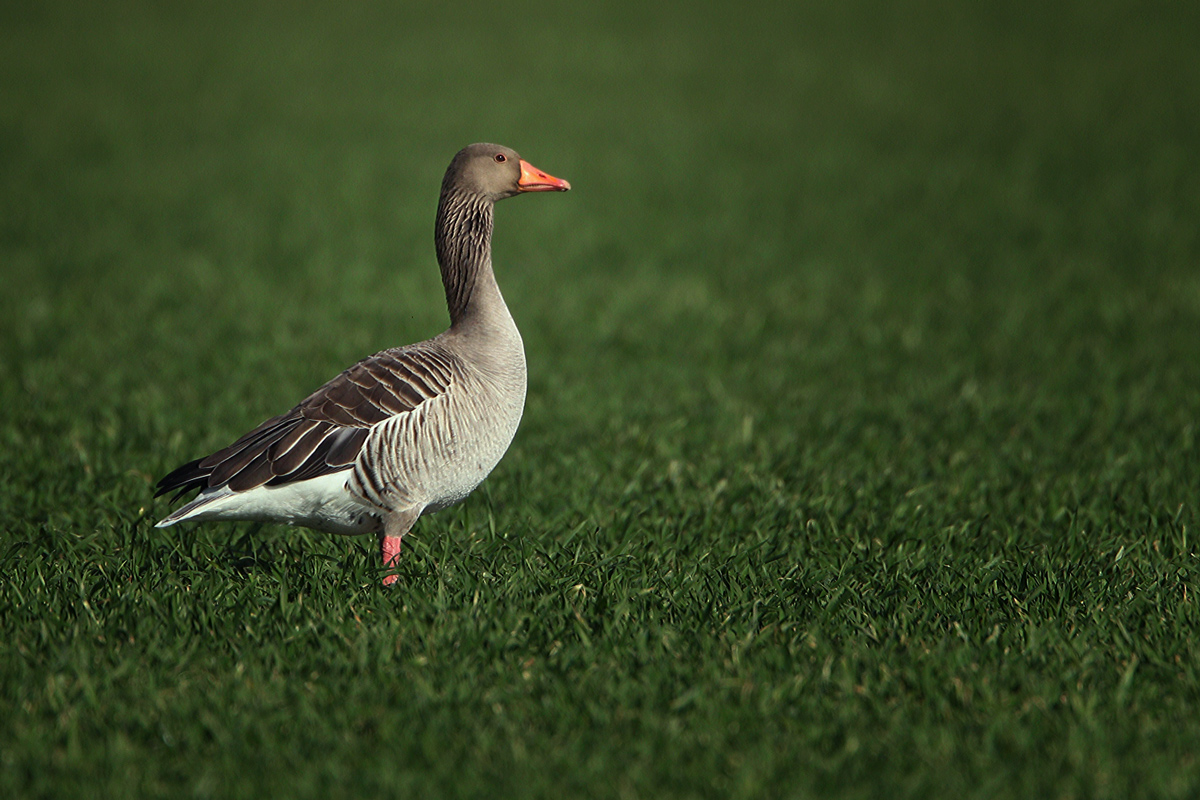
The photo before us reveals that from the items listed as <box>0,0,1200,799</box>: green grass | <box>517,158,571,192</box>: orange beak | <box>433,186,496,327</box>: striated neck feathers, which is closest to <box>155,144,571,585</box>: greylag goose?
<box>433,186,496,327</box>: striated neck feathers

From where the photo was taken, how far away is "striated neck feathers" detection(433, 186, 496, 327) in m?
5.75

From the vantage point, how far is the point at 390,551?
17.4 ft

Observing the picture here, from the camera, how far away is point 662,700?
4.38 metres

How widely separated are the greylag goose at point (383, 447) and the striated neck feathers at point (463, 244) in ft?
0.68

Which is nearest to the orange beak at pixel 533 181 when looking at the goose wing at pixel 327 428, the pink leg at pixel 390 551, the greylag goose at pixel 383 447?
the greylag goose at pixel 383 447

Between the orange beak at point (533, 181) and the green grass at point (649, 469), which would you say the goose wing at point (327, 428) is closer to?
the green grass at point (649, 469)

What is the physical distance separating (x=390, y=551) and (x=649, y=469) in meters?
2.55

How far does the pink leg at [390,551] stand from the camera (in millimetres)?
5309

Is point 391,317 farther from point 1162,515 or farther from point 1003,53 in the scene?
point 1003,53

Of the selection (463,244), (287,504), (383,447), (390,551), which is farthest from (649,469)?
(287,504)

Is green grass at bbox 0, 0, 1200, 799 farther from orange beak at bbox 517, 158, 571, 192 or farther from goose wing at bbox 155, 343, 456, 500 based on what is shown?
orange beak at bbox 517, 158, 571, 192

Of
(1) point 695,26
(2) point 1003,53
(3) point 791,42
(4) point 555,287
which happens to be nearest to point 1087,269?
(4) point 555,287

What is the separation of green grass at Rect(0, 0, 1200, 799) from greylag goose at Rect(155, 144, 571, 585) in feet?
1.31

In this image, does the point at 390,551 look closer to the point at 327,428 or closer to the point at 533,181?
the point at 327,428
